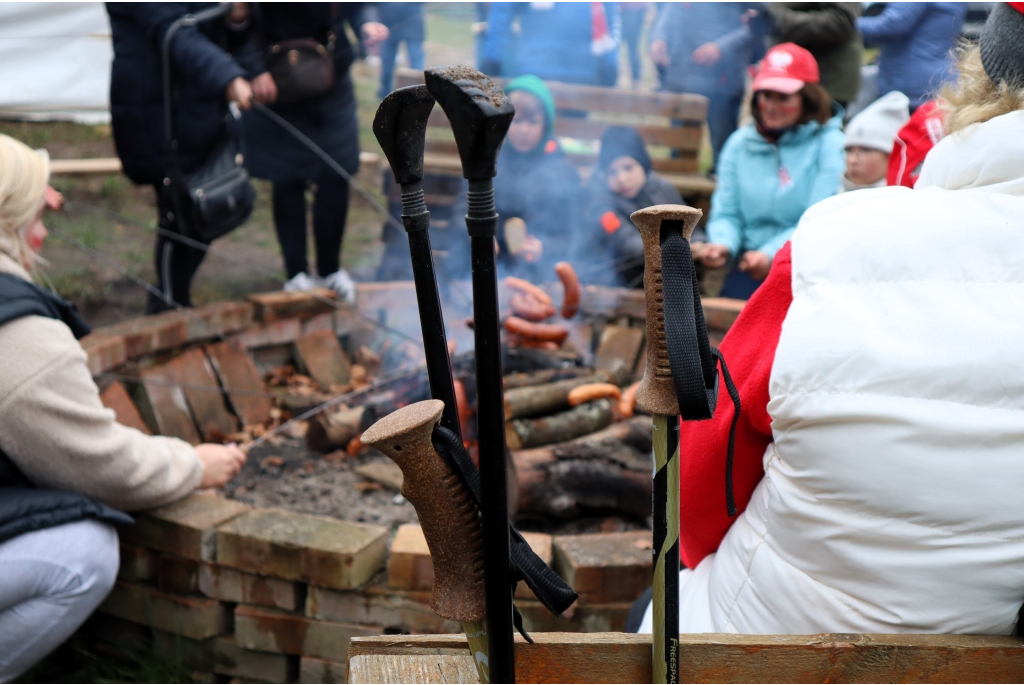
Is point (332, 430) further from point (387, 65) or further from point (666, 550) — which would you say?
point (387, 65)

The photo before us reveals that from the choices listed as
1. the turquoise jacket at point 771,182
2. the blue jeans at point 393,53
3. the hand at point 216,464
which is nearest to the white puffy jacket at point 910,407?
the hand at point 216,464

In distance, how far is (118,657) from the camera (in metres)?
2.62

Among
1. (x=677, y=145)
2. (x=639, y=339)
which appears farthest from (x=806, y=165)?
(x=677, y=145)

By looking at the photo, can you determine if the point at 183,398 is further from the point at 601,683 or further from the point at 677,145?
the point at 677,145

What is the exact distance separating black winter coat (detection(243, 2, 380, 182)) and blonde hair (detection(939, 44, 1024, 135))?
407 cm

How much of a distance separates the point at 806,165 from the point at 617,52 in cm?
311

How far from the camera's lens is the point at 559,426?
119 inches

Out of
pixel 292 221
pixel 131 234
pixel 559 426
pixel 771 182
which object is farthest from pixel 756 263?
pixel 131 234

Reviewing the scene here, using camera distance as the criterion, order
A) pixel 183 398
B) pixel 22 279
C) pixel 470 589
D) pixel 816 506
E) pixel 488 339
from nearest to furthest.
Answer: pixel 488 339 < pixel 470 589 < pixel 816 506 < pixel 22 279 < pixel 183 398

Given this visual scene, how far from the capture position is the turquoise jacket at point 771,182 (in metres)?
4.07

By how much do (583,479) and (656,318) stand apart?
1.91 meters

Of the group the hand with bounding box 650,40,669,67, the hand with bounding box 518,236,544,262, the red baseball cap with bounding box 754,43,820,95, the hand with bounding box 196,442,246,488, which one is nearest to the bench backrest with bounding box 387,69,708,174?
A: the hand with bounding box 650,40,669,67

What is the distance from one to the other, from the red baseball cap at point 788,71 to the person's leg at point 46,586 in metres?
3.58

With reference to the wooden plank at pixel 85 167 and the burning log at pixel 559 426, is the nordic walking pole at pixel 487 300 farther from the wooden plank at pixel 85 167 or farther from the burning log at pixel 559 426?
the wooden plank at pixel 85 167
